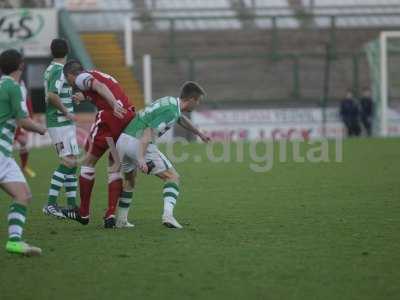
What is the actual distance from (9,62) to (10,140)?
740 mm

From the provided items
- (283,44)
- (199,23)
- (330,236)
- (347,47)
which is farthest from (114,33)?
(330,236)

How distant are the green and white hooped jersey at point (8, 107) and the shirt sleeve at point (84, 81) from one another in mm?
2032

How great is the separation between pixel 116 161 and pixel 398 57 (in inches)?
945

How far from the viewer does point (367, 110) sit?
32688mm

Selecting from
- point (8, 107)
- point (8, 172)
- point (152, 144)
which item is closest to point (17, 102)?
point (8, 107)

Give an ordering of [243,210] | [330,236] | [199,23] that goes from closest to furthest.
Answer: [330,236]
[243,210]
[199,23]

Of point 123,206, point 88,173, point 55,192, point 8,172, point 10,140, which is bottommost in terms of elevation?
point 55,192

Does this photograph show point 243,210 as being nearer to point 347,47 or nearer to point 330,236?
point 330,236

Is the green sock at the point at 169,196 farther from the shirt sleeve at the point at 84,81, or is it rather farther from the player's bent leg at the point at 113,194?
the shirt sleeve at the point at 84,81

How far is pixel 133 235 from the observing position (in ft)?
32.5

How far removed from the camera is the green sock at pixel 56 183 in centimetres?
1196

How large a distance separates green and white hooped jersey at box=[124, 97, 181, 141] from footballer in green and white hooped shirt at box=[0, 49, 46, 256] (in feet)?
5.84

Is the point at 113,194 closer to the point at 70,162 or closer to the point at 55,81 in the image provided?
the point at 70,162

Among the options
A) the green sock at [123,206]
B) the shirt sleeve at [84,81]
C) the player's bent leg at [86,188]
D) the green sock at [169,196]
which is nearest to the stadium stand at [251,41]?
the player's bent leg at [86,188]
